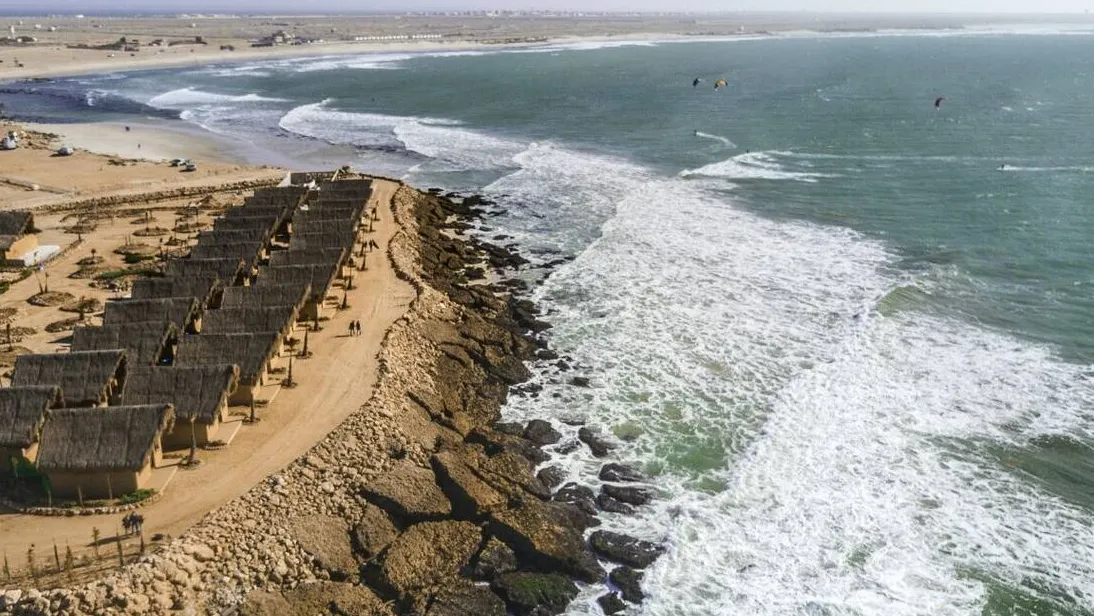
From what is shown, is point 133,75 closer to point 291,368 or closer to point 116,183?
point 116,183

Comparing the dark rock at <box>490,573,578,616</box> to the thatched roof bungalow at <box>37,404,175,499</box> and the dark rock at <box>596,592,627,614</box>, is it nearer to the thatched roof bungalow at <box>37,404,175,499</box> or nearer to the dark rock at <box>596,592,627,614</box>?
the dark rock at <box>596,592,627,614</box>

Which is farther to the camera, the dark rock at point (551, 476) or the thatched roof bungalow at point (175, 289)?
the thatched roof bungalow at point (175, 289)

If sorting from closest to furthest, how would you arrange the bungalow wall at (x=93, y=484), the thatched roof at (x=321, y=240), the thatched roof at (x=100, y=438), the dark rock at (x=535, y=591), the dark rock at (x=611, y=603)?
the dark rock at (x=535, y=591)
the dark rock at (x=611, y=603)
the thatched roof at (x=100, y=438)
the bungalow wall at (x=93, y=484)
the thatched roof at (x=321, y=240)

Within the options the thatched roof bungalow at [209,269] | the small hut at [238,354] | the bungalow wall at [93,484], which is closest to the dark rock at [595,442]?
the small hut at [238,354]

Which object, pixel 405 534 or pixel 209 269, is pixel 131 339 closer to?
pixel 209 269

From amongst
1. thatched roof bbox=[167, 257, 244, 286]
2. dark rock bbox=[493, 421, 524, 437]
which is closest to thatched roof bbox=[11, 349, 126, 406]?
thatched roof bbox=[167, 257, 244, 286]

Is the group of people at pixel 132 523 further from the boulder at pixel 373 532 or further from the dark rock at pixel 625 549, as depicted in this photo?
the dark rock at pixel 625 549
